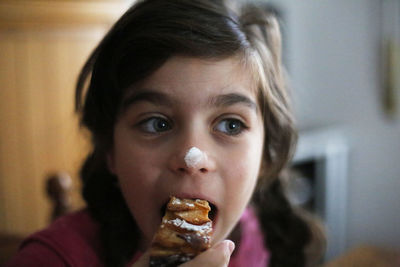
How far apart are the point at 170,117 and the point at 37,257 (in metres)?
0.33

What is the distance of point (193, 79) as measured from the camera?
25.6 inches

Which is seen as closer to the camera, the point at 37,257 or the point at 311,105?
the point at 37,257

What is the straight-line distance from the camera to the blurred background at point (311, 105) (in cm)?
150

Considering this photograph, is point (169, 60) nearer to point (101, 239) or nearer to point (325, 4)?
point (101, 239)

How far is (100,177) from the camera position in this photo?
915mm

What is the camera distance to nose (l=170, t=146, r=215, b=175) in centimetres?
62

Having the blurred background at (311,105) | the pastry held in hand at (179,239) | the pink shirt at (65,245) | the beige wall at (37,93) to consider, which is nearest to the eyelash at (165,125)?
the pastry held in hand at (179,239)

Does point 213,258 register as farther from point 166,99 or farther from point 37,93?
point 37,93

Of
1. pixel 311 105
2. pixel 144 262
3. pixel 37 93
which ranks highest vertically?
pixel 144 262

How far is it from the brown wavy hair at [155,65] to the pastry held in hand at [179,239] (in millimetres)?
245

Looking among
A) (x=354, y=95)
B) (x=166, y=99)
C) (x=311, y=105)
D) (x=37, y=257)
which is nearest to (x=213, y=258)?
(x=166, y=99)

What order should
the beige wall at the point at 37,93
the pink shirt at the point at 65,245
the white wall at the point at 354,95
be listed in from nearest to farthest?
1. the pink shirt at the point at 65,245
2. the beige wall at the point at 37,93
3. the white wall at the point at 354,95

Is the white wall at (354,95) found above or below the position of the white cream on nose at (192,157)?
below

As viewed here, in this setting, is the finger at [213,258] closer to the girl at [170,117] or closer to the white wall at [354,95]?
the girl at [170,117]
